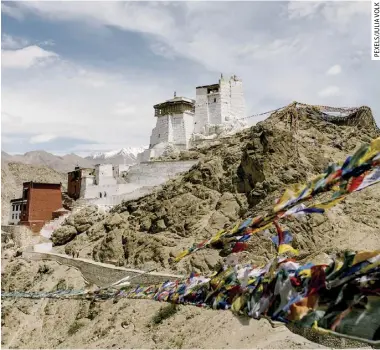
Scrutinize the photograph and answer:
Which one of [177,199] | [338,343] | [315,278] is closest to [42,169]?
[177,199]

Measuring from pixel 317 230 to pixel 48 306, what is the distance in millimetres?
15170

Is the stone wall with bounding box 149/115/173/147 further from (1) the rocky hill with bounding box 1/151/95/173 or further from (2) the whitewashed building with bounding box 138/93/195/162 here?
(1) the rocky hill with bounding box 1/151/95/173

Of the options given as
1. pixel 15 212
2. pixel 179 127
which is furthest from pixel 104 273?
pixel 179 127

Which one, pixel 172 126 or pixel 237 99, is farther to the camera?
pixel 237 99

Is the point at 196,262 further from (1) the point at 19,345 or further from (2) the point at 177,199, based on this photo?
(1) the point at 19,345

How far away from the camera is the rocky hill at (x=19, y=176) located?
64.4m

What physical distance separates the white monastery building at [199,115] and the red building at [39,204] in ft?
31.0

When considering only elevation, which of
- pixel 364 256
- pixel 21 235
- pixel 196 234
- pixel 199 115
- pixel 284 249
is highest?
pixel 199 115

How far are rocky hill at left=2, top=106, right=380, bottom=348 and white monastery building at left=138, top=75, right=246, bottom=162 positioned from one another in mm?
8612

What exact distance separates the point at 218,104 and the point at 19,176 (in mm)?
38854

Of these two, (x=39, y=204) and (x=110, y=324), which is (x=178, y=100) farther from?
(x=110, y=324)

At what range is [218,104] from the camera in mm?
44312

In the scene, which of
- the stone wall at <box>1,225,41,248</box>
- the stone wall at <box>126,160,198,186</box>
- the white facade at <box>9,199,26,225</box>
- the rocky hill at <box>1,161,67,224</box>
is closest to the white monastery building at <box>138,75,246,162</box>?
the stone wall at <box>126,160,198,186</box>

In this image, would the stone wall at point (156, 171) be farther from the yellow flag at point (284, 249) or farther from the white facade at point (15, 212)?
the yellow flag at point (284, 249)
